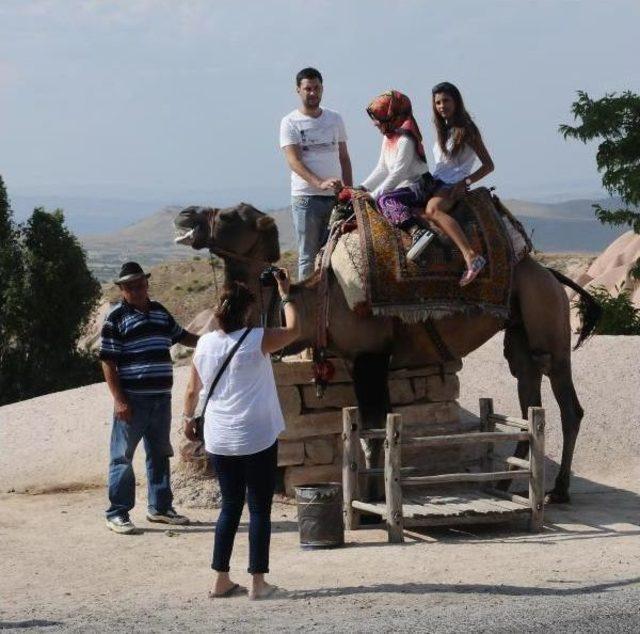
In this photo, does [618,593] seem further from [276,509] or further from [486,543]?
[276,509]

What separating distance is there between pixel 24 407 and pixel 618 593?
816 cm

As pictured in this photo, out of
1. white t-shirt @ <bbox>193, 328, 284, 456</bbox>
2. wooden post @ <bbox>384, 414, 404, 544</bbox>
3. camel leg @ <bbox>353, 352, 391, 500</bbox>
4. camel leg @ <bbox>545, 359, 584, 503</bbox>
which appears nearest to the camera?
white t-shirt @ <bbox>193, 328, 284, 456</bbox>

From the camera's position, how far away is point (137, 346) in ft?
30.3

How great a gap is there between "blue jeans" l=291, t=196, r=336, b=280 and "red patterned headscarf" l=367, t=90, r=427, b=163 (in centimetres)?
99

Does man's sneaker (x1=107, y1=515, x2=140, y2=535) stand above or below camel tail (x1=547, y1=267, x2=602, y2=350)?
below

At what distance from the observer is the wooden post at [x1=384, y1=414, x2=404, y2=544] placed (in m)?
8.94

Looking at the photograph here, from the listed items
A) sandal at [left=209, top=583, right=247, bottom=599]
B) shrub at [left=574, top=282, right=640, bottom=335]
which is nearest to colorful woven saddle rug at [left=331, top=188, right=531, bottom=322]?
sandal at [left=209, top=583, right=247, bottom=599]

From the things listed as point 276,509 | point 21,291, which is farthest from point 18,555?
point 21,291

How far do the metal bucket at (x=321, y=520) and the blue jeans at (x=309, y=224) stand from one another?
239cm

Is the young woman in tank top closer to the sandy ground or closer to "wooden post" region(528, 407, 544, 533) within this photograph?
"wooden post" region(528, 407, 544, 533)

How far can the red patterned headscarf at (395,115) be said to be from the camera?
31.9ft

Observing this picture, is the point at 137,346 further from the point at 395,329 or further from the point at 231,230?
the point at 395,329

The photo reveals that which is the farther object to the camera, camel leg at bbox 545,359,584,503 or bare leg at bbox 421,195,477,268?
camel leg at bbox 545,359,584,503

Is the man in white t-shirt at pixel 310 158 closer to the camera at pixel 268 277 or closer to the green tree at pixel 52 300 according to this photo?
the camera at pixel 268 277
